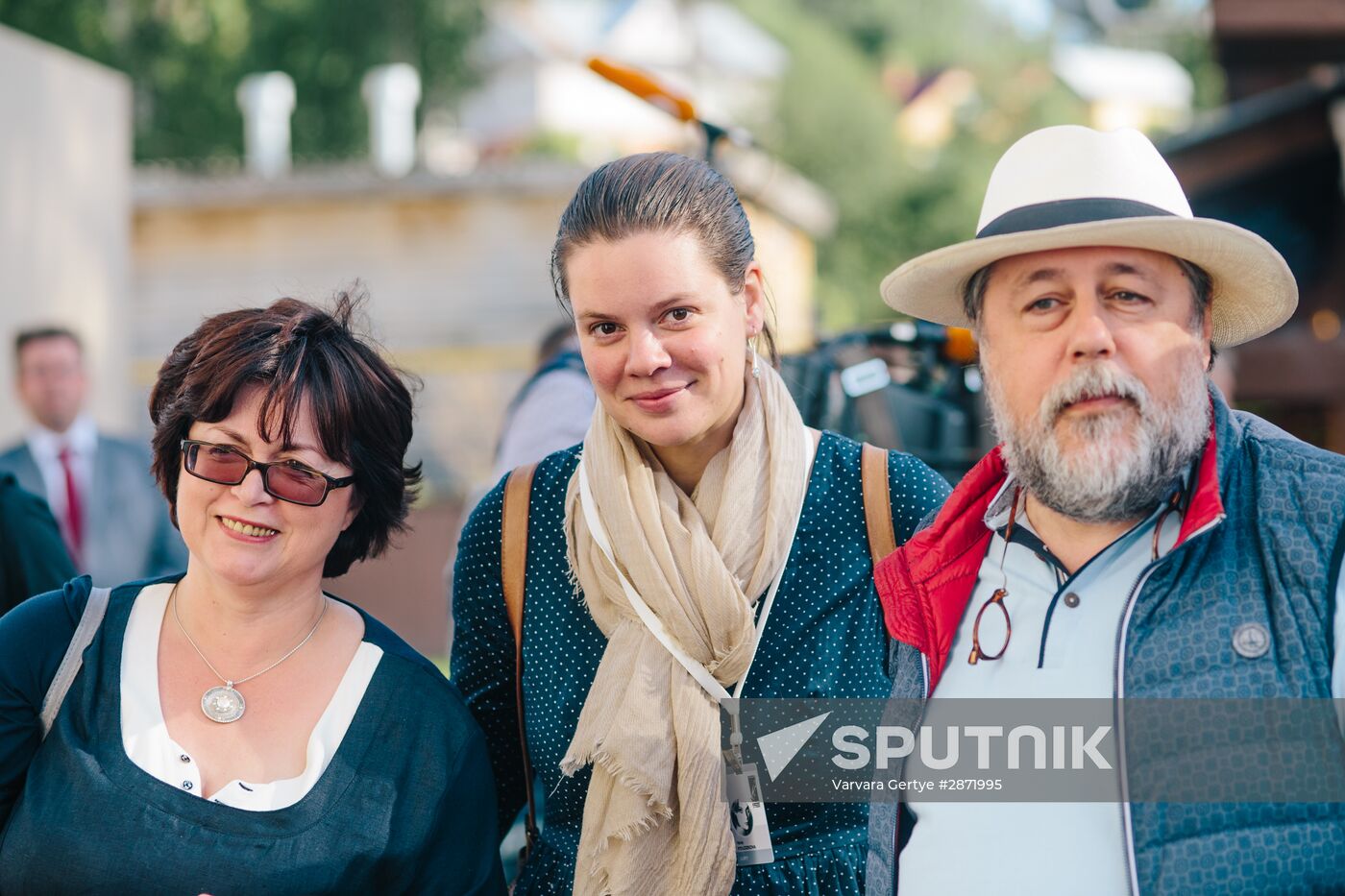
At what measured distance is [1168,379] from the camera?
78.8 inches

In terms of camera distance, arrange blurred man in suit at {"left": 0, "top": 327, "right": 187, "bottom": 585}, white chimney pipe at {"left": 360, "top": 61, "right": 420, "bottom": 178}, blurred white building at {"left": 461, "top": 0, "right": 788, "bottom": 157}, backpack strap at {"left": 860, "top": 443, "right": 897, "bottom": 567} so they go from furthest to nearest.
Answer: blurred white building at {"left": 461, "top": 0, "right": 788, "bottom": 157}, white chimney pipe at {"left": 360, "top": 61, "right": 420, "bottom": 178}, blurred man in suit at {"left": 0, "top": 327, "right": 187, "bottom": 585}, backpack strap at {"left": 860, "top": 443, "right": 897, "bottom": 567}

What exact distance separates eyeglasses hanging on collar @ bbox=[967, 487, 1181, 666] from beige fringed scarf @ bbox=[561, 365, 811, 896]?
1.32 feet

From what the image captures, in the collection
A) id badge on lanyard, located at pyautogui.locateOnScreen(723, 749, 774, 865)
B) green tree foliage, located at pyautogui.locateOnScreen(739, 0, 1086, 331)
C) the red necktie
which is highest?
green tree foliage, located at pyautogui.locateOnScreen(739, 0, 1086, 331)

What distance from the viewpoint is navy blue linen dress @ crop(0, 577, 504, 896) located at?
225 centimetres

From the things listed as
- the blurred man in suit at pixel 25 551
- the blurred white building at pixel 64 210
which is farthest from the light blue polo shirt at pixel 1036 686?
the blurred white building at pixel 64 210

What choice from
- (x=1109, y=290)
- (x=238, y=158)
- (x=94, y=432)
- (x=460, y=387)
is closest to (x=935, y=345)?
(x=1109, y=290)

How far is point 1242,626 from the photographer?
6.03 feet

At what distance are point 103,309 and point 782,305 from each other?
6503 mm

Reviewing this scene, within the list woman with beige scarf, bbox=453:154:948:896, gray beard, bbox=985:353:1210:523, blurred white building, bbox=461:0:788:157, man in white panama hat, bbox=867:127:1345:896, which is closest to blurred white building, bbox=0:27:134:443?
woman with beige scarf, bbox=453:154:948:896

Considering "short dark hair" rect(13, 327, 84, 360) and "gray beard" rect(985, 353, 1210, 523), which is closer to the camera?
"gray beard" rect(985, 353, 1210, 523)

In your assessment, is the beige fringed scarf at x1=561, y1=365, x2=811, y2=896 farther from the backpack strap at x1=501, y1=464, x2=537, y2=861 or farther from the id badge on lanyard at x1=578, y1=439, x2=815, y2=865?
the backpack strap at x1=501, y1=464, x2=537, y2=861

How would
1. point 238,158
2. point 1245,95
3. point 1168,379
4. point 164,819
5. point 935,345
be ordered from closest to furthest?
point 1168,379, point 164,819, point 935,345, point 1245,95, point 238,158

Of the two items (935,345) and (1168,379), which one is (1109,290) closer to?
(1168,379)

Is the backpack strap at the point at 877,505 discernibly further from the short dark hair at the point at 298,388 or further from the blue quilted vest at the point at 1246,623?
the short dark hair at the point at 298,388
